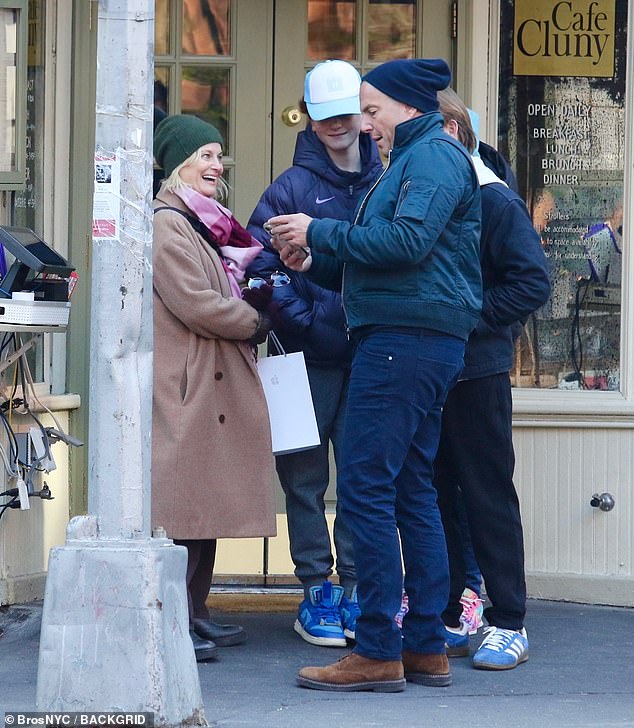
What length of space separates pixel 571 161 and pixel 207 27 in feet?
5.50

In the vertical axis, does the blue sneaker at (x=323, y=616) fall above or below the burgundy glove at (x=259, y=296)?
below

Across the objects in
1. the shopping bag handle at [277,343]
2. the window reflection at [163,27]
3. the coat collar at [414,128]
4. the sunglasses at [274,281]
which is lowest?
the shopping bag handle at [277,343]

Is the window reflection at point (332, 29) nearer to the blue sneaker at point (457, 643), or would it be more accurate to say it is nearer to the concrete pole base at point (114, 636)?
the blue sneaker at point (457, 643)

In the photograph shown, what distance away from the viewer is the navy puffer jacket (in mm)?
4965

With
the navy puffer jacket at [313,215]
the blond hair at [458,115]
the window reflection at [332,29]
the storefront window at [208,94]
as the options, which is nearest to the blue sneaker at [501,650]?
the navy puffer jacket at [313,215]

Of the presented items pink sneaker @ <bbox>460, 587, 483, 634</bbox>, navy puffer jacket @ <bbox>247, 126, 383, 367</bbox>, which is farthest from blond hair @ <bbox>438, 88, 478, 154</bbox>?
pink sneaker @ <bbox>460, 587, 483, 634</bbox>

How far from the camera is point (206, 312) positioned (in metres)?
4.68

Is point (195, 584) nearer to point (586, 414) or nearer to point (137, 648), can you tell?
point (137, 648)

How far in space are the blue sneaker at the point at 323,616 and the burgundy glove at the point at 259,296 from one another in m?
1.07

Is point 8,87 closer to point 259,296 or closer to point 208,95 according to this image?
point 208,95

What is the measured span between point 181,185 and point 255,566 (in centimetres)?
193

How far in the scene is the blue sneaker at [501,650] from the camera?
15.5 ft

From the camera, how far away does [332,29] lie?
20.0 ft

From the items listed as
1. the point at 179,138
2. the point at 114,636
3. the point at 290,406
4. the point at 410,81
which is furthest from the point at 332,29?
the point at 114,636
